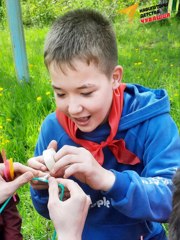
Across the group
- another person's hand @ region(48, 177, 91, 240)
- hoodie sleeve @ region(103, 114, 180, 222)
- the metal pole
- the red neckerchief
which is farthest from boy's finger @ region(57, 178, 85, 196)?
the metal pole

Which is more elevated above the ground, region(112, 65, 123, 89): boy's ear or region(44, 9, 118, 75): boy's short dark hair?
region(44, 9, 118, 75): boy's short dark hair

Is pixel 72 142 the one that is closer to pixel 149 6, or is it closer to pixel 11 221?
pixel 11 221

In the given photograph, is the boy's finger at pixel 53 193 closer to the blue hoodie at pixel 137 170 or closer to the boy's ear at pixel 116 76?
the blue hoodie at pixel 137 170

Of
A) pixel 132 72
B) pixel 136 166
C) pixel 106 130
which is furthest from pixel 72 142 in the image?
pixel 132 72

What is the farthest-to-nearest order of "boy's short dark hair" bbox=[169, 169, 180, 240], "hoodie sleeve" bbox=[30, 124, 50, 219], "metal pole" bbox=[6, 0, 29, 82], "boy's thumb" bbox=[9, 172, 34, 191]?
"metal pole" bbox=[6, 0, 29, 82]
"hoodie sleeve" bbox=[30, 124, 50, 219]
"boy's thumb" bbox=[9, 172, 34, 191]
"boy's short dark hair" bbox=[169, 169, 180, 240]

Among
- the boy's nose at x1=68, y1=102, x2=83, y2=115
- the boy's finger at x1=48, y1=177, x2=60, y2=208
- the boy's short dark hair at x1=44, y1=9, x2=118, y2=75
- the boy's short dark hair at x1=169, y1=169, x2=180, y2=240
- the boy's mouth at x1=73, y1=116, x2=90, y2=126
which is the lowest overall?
the boy's finger at x1=48, y1=177, x2=60, y2=208

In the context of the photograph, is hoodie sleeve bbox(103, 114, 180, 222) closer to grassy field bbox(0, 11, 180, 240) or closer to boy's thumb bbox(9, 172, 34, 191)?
boy's thumb bbox(9, 172, 34, 191)

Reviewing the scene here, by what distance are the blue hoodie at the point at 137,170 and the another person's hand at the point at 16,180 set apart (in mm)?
253

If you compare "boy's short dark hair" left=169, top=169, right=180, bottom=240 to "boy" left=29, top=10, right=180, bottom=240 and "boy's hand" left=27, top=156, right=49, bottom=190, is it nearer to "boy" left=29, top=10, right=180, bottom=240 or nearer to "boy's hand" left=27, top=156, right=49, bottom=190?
"boy" left=29, top=10, right=180, bottom=240

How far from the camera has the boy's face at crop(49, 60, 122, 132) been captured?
1.38 m

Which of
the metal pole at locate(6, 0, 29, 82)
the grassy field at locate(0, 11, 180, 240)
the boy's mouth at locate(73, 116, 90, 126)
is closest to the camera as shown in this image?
the boy's mouth at locate(73, 116, 90, 126)

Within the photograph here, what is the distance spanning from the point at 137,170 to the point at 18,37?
2144 mm

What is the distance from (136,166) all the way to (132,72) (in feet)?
7.06

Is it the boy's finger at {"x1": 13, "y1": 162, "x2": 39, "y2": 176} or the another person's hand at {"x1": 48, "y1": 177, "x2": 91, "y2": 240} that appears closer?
the another person's hand at {"x1": 48, "y1": 177, "x2": 91, "y2": 240}
